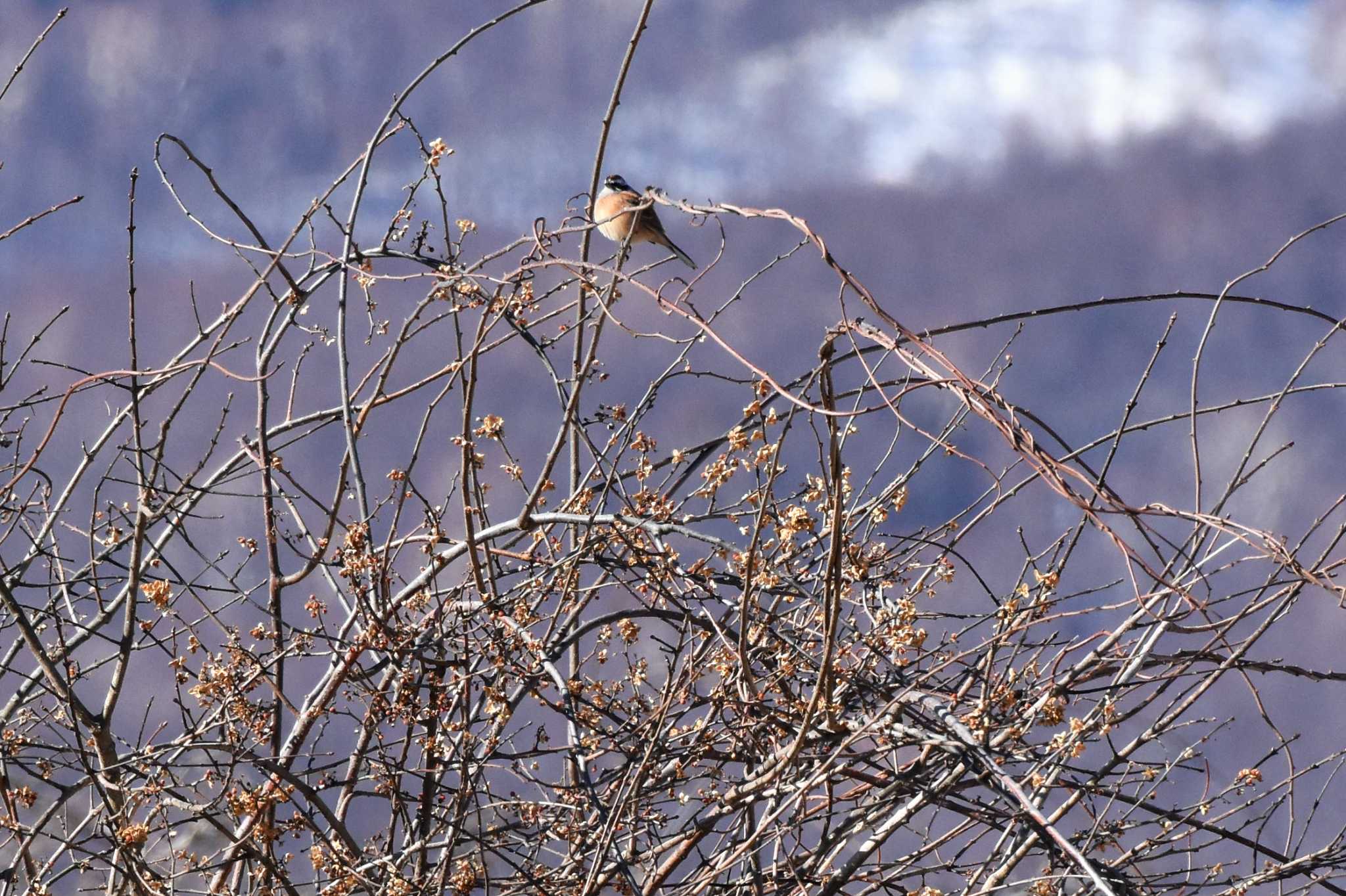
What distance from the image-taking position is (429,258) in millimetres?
2789

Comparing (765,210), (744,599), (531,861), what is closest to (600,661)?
(531,861)

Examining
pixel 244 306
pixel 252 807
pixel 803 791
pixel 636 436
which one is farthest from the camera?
pixel 244 306

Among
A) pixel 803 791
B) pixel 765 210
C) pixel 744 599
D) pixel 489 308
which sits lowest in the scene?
pixel 803 791

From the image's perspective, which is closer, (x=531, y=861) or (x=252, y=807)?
(x=252, y=807)

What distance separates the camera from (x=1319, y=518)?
8.91 feet

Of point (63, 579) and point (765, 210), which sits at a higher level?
point (63, 579)

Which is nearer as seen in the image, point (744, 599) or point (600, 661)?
point (744, 599)

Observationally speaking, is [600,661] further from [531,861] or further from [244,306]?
[244,306]

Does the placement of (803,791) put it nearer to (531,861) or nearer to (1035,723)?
(1035,723)

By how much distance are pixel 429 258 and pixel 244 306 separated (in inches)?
19.9

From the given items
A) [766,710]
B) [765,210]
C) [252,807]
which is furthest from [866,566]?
[252,807]

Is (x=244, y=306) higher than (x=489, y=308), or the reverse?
(x=244, y=306)

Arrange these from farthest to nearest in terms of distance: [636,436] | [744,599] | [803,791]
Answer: [636,436] < [803,791] < [744,599]

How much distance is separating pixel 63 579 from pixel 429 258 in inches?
48.0
